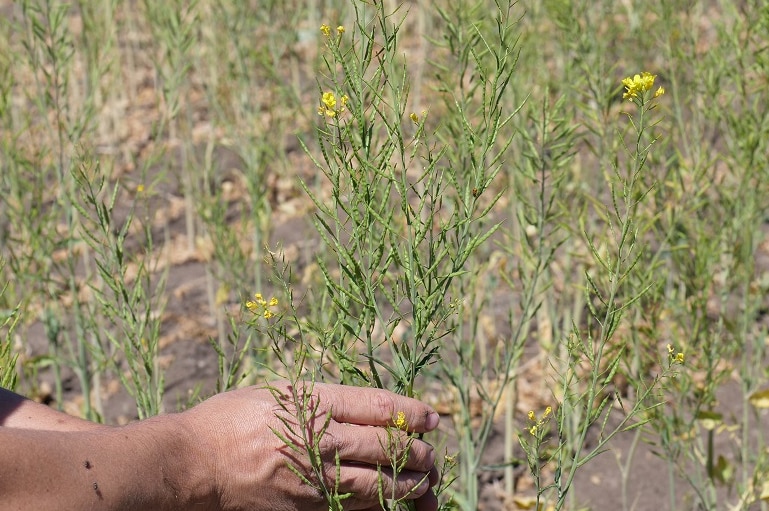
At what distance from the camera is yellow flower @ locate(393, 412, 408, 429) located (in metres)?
1.51

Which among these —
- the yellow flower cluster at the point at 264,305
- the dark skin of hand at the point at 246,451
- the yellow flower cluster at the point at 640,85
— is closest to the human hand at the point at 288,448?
the dark skin of hand at the point at 246,451

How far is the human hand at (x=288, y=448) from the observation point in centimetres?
162

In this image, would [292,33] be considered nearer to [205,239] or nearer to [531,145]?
[205,239]

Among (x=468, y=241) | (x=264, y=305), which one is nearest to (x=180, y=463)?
(x=264, y=305)

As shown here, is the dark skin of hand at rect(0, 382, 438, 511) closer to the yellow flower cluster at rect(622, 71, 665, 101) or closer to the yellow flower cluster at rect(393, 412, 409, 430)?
the yellow flower cluster at rect(393, 412, 409, 430)

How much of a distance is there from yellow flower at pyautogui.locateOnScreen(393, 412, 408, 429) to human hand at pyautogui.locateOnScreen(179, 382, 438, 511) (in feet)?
0.06

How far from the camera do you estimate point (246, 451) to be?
1.63 metres

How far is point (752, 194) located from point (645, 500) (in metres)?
1.37

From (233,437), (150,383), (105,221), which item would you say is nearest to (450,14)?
(105,221)

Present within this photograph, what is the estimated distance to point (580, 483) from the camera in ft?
12.3

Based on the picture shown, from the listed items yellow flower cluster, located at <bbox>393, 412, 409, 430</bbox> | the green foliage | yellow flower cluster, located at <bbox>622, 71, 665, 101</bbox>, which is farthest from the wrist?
yellow flower cluster, located at <bbox>622, 71, 665, 101</bbox>

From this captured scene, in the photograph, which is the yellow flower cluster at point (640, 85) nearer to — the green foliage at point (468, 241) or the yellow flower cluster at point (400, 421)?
the green foliage at point (468, 241)

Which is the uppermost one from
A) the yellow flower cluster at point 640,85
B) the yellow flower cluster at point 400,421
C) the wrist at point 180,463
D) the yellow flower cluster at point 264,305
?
the yellow flower cluster at point 640,85

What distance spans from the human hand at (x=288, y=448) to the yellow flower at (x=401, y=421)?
0.02 metres
